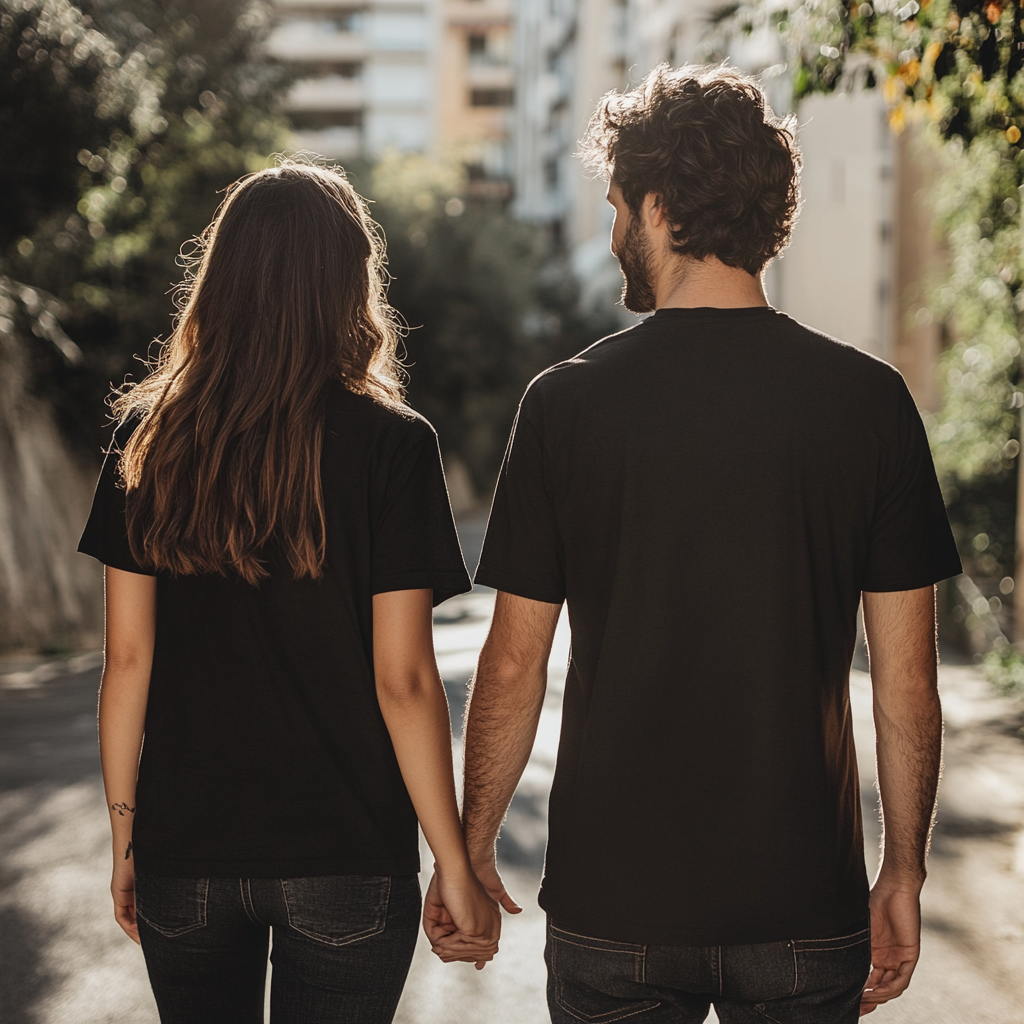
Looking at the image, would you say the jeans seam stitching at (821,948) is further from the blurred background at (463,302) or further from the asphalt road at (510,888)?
the asphalt road at (510,888)

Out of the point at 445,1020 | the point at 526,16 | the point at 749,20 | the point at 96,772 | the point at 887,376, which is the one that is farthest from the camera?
the point at 526,16

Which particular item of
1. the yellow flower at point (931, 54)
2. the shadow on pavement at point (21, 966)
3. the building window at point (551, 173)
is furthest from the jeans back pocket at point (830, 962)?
the building window at point (551, 173)

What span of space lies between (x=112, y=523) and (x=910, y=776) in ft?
4.85

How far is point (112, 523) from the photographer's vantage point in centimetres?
218

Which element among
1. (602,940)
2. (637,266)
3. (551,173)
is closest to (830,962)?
(602,940)

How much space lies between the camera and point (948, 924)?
4656mm

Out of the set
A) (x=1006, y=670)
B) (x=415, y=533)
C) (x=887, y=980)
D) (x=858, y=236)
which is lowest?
(x=1006, y=670)

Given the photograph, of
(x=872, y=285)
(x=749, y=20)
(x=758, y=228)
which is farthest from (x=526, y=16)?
(x=758, y=228)

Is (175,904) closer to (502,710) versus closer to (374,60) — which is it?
(502,710)

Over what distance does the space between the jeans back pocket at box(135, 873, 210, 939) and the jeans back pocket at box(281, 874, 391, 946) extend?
146 mm

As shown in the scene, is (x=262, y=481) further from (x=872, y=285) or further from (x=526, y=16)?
(x=526, y=16)

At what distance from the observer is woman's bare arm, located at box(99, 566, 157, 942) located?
85.5 inches

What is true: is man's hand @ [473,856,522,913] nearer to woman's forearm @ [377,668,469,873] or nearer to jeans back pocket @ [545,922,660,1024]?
woman's forearm @ [377,668,469,873]

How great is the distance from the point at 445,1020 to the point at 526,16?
2496 inches
